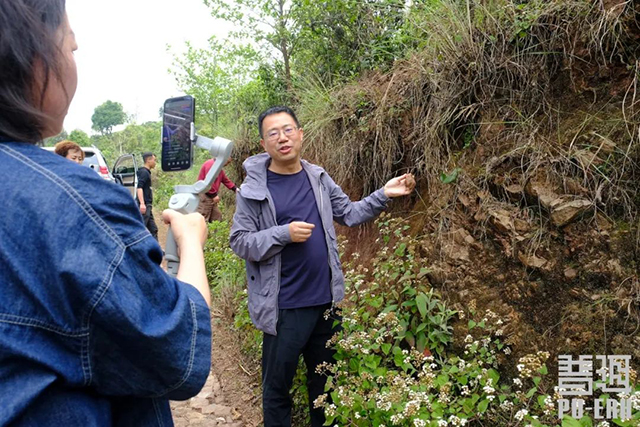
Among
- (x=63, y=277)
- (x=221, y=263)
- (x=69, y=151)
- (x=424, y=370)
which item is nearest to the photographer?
(x=63, y=277)

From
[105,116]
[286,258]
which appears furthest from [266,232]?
[105,116]

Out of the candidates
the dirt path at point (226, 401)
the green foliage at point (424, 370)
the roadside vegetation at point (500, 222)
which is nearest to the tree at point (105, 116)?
the dirt path at point (226, 401)

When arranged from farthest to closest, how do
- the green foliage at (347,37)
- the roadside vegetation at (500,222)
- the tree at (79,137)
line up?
the tree at (79,137) → the green foliage at (347,37) → the roadside vegetation at (500,222)

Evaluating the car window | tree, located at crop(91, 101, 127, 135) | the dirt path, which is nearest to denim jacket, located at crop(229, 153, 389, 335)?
the dirt path

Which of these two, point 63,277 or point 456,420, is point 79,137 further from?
point 63,277

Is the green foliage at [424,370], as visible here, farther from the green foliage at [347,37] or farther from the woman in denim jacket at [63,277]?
the green foliage at [347,37]

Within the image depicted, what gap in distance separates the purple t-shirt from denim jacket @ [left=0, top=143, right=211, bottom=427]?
65.5 inches

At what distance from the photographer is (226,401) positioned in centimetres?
386

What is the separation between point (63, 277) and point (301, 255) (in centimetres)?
185

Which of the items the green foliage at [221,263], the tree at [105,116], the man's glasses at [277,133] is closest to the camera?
the man's glasses at [277,133]

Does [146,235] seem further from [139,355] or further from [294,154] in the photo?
[294,154]

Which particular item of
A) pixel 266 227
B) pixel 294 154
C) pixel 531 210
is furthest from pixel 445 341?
pixel 294 154

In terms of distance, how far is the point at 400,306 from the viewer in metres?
2.95

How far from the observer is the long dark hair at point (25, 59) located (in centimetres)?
86
